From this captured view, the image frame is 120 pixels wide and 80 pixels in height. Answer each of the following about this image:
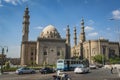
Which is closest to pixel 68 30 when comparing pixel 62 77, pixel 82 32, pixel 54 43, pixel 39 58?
pixel 82 32

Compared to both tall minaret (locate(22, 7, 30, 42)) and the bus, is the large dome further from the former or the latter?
the bus

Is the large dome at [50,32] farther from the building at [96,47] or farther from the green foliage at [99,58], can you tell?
the green foliage at [99,58]

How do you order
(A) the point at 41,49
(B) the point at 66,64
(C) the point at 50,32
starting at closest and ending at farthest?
(B) the point at 66,64, (A) the point at 41,49, (C) the point at 50,32

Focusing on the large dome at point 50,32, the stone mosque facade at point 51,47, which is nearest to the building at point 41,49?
the stone mosque facade at point 51,47

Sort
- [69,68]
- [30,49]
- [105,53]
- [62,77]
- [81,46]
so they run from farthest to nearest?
[81,46], [105,53], [30,49], [69,68], [62,77]

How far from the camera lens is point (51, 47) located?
8219 centimetres

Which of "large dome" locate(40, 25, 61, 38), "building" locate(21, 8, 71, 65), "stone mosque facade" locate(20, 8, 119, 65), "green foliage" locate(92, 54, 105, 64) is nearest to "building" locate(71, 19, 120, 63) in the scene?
"stone mosque facade" locate(20, 8, 119, 65)

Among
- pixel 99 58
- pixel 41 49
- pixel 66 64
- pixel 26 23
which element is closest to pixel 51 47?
pixel 41 49

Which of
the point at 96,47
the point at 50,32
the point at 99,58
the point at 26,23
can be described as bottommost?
the point at 99,58

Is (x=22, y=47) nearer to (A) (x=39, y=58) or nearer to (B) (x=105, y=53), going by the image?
(A) (x=39, y=58)

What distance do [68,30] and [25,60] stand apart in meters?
22.6

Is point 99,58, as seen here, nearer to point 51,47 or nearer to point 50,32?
point 51,47

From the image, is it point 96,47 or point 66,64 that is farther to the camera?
point 96,47

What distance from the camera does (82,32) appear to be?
92.0m
